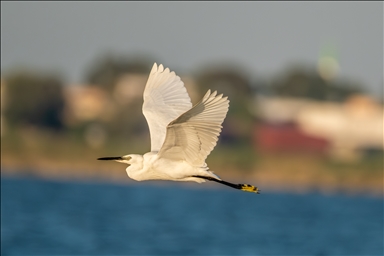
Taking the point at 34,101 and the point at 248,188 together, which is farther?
the point at 34,101

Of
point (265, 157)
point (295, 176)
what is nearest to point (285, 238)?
point (295, 176)

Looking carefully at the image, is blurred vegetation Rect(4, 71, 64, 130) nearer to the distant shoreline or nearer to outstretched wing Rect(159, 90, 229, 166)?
the distant shoreline

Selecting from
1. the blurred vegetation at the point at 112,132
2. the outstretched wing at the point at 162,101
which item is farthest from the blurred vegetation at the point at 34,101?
the outstretched wing at the point at 162,101

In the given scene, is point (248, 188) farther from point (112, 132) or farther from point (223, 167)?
point (112, 132)

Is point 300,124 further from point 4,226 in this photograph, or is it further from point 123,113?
point 4,226

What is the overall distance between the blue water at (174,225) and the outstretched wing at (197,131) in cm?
1029

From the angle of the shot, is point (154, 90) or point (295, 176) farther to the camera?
point (295, 176)

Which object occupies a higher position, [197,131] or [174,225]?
[197,131]

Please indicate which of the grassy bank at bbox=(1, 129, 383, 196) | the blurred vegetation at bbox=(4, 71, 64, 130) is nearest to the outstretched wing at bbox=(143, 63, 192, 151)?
the grassy bank at bbox=(1, 129, 383, 196)

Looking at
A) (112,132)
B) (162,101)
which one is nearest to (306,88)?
(112,132)

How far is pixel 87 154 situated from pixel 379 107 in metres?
25.1

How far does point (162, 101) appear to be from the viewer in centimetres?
1538

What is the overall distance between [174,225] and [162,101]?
15186 mm

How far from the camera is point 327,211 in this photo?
39531 mm
